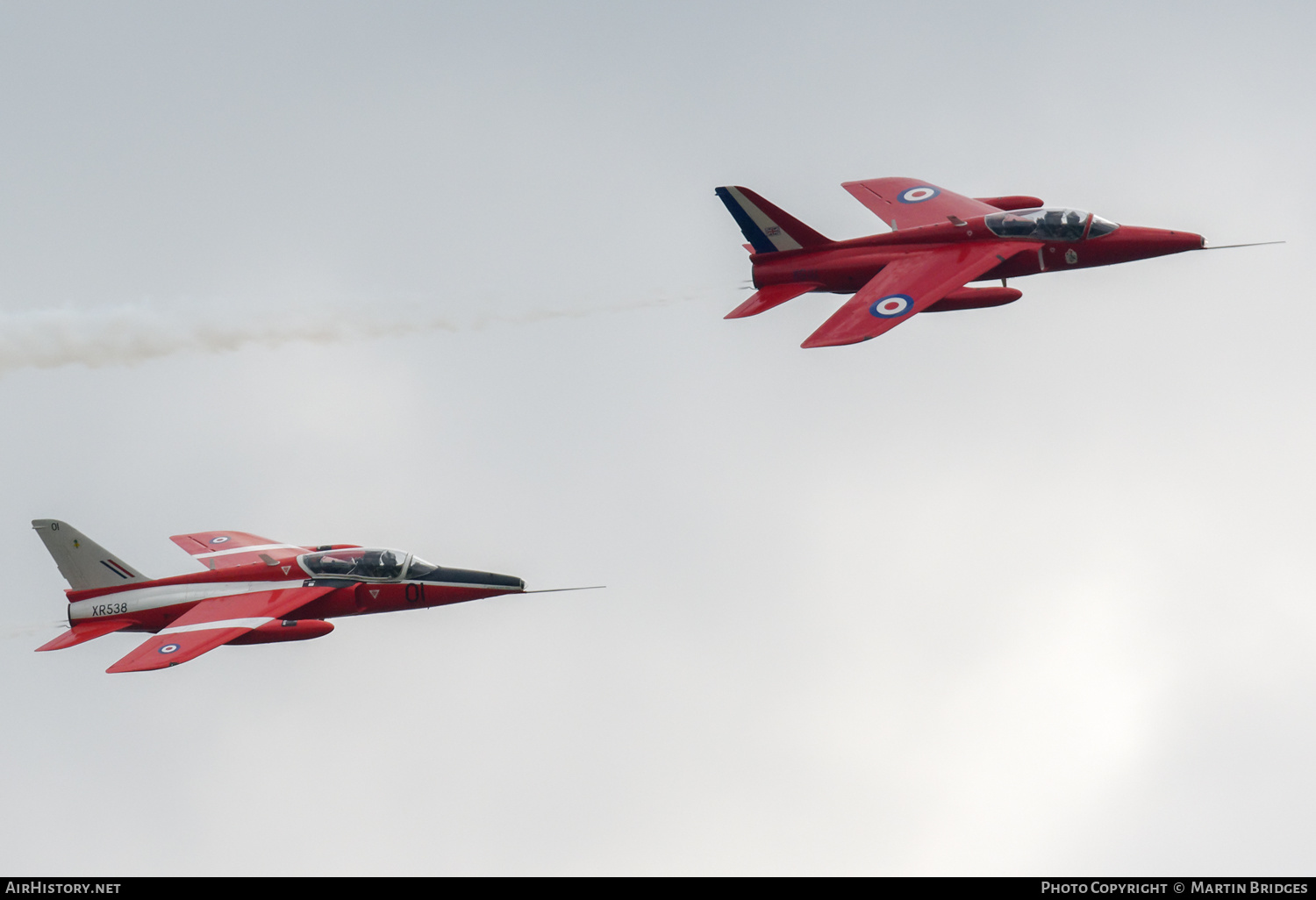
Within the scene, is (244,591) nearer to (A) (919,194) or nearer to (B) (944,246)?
(B) (944,246)

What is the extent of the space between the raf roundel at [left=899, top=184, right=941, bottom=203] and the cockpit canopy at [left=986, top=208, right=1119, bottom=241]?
19.8 ft

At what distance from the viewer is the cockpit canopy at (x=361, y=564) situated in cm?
4419

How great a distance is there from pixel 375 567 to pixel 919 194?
23.6 m

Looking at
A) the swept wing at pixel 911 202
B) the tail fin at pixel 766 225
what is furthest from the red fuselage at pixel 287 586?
the swept wing at pixel 911 202

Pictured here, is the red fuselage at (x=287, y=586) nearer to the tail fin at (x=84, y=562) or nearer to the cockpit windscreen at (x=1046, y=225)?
the tail fin at (x=84, y=562)

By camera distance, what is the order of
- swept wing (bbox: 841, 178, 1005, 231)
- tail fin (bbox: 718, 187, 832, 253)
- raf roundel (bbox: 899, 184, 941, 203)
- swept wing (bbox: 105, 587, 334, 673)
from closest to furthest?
swept wing (bbox: 105, 587, 334, 673)
tail fin (bbox: 718, 187, 832, 253)
swept wing (bbox: 841, 178, 1005, 231)
raf roundel (bbox: 899, 184, 941, 203)

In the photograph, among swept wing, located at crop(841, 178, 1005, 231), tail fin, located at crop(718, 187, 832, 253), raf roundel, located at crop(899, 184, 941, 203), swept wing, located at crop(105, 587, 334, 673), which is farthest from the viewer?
raf roundel, located at crop(899, 184, 941, 203)

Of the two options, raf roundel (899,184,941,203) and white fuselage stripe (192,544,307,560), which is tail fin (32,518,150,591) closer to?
white fuselage stripe (192,544,307,560)

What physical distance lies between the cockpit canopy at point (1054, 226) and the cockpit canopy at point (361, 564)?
21.1 meters

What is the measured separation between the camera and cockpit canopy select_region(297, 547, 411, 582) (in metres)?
44.2

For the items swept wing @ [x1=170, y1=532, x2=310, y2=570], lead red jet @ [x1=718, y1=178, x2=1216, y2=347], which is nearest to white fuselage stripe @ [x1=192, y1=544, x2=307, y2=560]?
swept wing @ [x1=170, y1=532, x2=310, y2=570]

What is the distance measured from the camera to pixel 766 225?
4981 cm

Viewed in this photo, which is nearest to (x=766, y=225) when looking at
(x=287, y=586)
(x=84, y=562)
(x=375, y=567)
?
(x=375, y=567)
